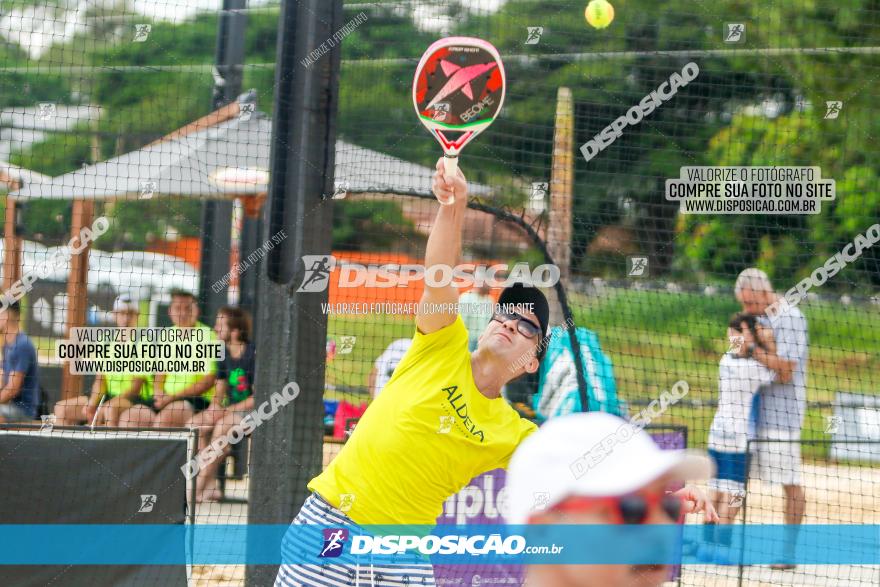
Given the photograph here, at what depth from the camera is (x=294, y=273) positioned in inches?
231

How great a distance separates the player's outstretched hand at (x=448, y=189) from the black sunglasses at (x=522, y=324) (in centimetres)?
53

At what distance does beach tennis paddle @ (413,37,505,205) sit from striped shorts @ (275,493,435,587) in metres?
1.63

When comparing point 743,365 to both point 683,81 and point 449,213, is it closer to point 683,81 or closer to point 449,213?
point 683,81

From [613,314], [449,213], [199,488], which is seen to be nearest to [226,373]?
[199,488]

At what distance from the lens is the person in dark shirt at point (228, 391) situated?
7645 millimetres

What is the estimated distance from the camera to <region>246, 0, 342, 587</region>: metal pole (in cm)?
587

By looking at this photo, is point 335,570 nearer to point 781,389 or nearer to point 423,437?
point 423,437

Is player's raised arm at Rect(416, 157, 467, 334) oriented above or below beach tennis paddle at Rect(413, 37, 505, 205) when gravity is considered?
below

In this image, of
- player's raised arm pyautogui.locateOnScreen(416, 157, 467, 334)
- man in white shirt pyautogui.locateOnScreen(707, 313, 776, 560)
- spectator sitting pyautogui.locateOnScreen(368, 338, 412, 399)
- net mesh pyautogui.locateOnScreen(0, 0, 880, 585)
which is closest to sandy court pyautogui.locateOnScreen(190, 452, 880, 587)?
net mesh pyautogui.locateOnScreen(0, 0, 880, 585)

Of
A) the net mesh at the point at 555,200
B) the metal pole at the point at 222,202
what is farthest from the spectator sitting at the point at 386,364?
the metal pole at the point at 222,202

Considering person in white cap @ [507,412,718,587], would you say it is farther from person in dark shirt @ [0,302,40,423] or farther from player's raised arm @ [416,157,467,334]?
person in dark shirt @ [0,302,40,423]

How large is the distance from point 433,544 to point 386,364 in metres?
2.44

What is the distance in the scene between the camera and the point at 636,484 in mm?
1642

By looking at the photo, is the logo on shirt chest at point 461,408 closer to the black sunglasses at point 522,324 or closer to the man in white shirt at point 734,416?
the black sunglasses at point 522,324
